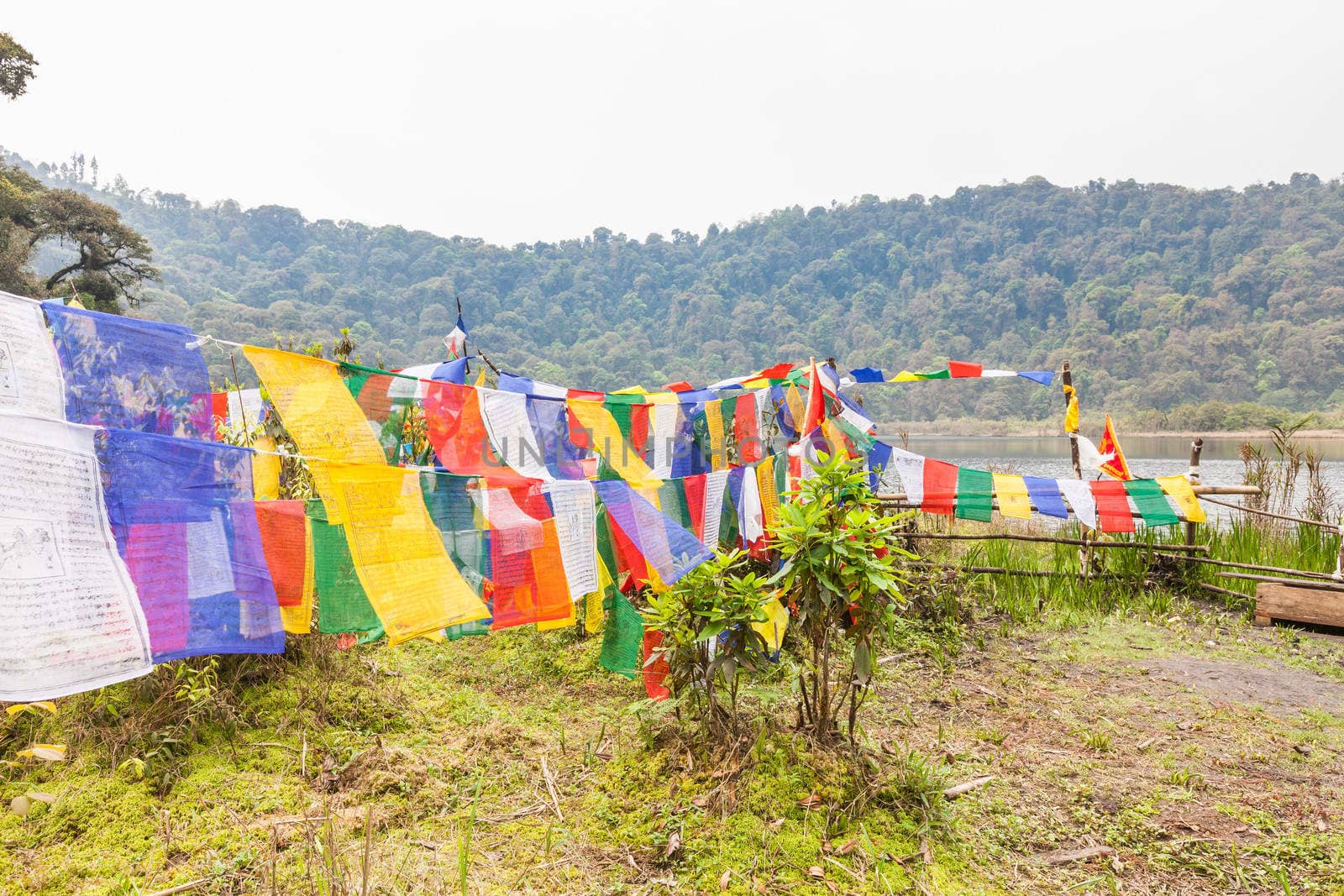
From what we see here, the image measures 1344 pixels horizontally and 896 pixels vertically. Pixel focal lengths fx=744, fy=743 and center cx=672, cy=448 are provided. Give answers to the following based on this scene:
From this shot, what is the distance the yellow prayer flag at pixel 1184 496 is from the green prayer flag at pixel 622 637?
5.18 meters

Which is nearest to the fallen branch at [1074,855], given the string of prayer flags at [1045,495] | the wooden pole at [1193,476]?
the string of prayer flags at [1045,495]

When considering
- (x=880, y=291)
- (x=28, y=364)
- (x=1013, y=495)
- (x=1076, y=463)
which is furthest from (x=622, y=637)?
(x=880, y=291)

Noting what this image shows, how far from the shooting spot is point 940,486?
6633 millimetres

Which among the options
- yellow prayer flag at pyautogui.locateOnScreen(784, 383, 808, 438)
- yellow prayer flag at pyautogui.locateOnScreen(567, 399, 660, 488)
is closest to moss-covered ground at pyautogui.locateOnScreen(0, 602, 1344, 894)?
yellow prayer flag at pyautogui.locateOnScreen(567, 399, 660, 488)

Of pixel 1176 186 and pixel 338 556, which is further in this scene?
pixel 1176 186

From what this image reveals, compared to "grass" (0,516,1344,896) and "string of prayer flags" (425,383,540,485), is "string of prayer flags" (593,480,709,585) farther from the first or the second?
"string of prayer flags" (425,383,540,485)

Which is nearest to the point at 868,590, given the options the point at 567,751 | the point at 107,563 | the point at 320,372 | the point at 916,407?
the point at 567,751

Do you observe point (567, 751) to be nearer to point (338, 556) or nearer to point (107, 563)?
point (338, 556)

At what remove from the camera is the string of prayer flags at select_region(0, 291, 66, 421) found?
2.30 m

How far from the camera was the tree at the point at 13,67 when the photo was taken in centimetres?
1881

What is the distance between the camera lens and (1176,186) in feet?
227

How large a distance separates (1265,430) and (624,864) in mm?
46524

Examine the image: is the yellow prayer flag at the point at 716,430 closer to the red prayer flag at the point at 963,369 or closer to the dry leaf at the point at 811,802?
the red prayer flag at the point at 963,369

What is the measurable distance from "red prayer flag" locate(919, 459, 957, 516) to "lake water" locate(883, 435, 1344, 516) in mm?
12165
